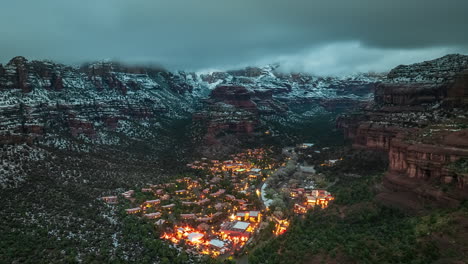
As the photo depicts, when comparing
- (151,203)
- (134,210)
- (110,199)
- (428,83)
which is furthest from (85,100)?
(428,83)

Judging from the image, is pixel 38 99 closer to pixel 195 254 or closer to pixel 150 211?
pixel 150 211

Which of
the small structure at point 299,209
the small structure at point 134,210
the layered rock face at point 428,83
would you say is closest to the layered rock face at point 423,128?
the layered rock face at point 428,83

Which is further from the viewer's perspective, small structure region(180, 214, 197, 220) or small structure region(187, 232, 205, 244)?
small structure region(180, 214, 197, 220)

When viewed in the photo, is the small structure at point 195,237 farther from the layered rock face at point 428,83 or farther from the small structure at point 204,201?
the layered rock face at point 428,83

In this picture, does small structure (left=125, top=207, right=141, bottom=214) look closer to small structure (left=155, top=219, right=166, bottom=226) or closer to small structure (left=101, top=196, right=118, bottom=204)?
small structure (left=101, top=196, right=118, bottom=204)

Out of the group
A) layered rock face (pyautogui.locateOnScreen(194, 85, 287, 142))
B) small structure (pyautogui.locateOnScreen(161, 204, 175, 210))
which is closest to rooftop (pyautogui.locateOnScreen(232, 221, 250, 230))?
small structure (pyautogui.locateOnScreen(161, 204, 175, 210))

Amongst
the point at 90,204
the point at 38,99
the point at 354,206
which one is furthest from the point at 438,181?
the point at 38,99

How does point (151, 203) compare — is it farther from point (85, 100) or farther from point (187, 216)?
point (85, 100)

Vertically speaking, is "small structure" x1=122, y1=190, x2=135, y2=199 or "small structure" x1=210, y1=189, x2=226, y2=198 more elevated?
"small structure" x1=122, y1=190, x2=135, y2=199

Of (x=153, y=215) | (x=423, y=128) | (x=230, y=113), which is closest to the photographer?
(x=423, y=128)
